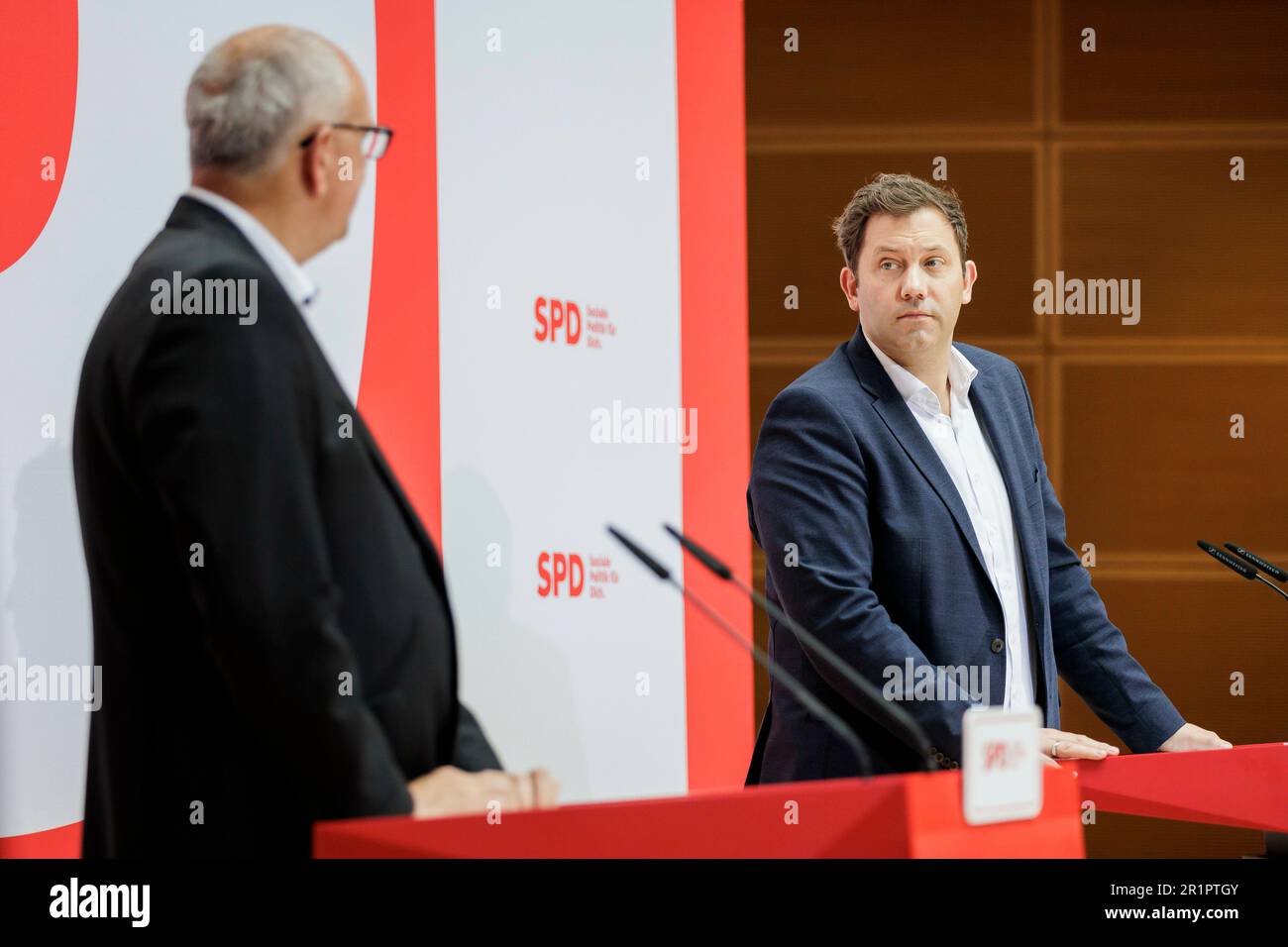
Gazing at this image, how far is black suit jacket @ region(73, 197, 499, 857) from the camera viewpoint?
1.44 m

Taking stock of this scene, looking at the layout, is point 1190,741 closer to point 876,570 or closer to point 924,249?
point 876,570

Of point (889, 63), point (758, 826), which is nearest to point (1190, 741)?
point (758, 826)

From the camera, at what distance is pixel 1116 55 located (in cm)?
450

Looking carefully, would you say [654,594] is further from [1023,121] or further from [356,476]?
[1023,121]

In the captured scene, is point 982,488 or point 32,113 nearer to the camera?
point 32,113

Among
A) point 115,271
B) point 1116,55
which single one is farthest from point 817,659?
point 1116,55

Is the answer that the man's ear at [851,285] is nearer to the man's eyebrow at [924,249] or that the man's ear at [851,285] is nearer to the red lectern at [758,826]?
the man's eyebrow at [924,249]

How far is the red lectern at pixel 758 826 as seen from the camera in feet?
4.60

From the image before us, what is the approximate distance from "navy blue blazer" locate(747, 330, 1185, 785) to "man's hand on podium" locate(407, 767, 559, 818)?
2.43ft

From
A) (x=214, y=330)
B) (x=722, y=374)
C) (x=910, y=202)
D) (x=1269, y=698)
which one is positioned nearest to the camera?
(x=214, y=330)

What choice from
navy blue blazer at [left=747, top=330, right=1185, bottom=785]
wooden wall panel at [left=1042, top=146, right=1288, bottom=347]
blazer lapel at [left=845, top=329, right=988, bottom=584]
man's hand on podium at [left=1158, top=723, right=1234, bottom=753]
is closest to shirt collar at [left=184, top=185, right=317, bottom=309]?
navy blue blazer at [left=747, top=330, right=1185, bottom=785]

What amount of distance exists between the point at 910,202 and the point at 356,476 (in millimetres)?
1330

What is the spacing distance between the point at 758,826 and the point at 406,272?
4.88 ft

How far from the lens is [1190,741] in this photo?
2.35 meters
